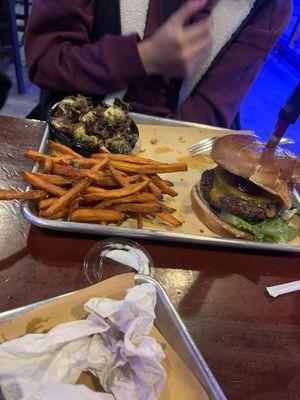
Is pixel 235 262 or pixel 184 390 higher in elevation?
pixel 184 390

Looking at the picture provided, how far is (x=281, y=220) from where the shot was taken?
1697 millimetres

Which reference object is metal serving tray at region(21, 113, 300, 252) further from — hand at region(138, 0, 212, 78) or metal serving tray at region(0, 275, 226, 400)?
hand at region(138, 0, 212, 78)

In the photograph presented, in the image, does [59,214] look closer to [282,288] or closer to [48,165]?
[48,165]

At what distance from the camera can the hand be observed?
6.56 feet

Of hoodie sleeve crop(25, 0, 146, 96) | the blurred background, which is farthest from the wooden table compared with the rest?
the blurred background

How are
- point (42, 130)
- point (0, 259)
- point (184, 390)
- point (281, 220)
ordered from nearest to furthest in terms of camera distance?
1. point (184, 390)
2. point (0, 259)
3. point (281, 220)
4. point (42, 130)

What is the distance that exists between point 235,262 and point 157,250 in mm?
316

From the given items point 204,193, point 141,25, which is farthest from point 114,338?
point 141,25

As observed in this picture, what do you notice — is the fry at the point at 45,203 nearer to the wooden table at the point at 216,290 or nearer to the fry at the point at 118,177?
the wooden table at the point at 216,290

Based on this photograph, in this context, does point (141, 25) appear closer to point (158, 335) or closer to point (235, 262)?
point (235, 262)

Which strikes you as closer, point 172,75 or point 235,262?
point 235,262

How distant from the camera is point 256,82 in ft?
20.8

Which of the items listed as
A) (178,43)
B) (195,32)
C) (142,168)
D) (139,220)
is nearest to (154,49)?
(178,43)

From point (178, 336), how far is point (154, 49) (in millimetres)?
1526
